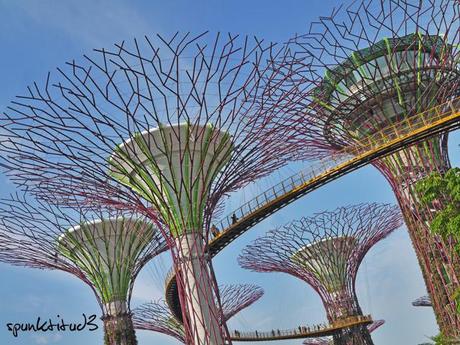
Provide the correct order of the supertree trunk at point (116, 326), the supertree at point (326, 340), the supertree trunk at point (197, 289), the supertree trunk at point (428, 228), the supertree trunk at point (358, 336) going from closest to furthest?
1. the supertree trunk at point (197, 289)
2. the supertree trunk at point (428, 228)
3. the supertree trunk at point (116, 326)
4. the supertree trunk at point (358, 336)
5. the supertree at point (326, 340)

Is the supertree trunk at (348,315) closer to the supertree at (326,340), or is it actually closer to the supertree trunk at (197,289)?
the supertree at (326,340)

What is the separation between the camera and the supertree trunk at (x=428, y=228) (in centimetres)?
2073

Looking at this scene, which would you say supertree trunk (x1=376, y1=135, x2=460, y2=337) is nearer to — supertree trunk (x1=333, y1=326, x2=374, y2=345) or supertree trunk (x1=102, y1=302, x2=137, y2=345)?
supertree trunk (x1=333, y1=326, x2=374, y2=345)

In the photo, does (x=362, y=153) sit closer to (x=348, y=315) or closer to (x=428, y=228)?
(x=428, y=228)

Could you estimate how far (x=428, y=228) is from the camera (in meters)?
21.2

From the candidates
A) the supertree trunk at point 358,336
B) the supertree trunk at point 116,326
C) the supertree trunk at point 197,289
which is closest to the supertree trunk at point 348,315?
the supertree trunk at point 358,336

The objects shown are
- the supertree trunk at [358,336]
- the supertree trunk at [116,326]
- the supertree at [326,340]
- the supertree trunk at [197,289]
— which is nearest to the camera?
the supertree trunk at [197,289]

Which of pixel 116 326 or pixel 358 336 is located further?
pixel 358 336

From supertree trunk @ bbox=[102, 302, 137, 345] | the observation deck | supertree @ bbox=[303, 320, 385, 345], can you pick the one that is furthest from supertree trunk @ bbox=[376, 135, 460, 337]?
supertree @ bbox=[303, 320, 385, 345]

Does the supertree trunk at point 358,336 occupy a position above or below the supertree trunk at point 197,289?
below

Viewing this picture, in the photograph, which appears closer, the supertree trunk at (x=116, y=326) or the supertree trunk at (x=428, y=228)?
the supertree trunk at (x=428, y=228)

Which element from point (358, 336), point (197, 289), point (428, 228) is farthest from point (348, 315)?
point (197, 289)

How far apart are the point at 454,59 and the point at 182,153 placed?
11.7 m

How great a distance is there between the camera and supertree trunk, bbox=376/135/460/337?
20.7 metres
